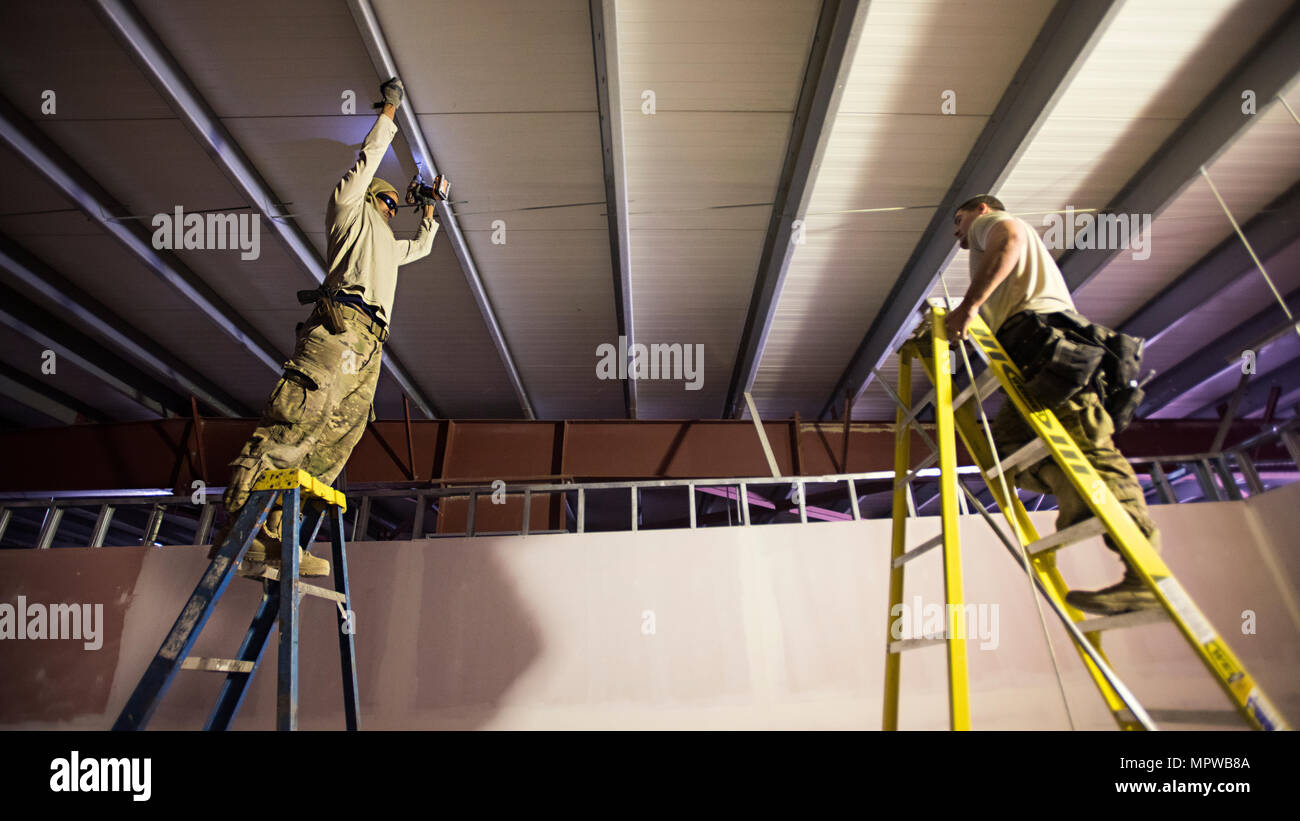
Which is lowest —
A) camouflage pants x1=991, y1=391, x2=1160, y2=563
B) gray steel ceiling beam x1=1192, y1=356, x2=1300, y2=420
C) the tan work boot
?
the tan work boot

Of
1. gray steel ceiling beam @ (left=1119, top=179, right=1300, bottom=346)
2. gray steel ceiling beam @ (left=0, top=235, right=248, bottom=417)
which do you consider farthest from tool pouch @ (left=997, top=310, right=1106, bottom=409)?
gray steel ceiling beam @ (left=0, top=235, right=248, bottom=417)

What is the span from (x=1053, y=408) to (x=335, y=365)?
10.5 feet

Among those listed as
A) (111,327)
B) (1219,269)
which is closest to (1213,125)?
(1219,269)

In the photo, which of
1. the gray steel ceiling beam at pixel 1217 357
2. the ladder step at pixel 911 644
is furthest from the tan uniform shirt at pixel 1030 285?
the gray steel ceiling beam at pixel 1217 357

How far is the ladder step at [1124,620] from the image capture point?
5.95 ft

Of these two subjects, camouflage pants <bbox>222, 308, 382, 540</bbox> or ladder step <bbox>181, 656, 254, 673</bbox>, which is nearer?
ladder step <bbox>181, 656, 254, 673</bbox>

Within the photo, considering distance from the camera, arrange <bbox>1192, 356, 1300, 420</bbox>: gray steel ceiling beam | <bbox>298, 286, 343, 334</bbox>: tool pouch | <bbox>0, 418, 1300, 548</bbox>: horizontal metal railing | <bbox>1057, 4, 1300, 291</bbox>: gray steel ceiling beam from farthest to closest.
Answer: <bbox>1192, 356, 1300, 420</bbox>: gray steel ceiling beam, <bbox>0, 418, 1300, 548</bbox>: horizontal metal railing, <bbox>1057, 4, 1300, 291</bbox>: gray steel ceiling beam, <bbox>298, 286, 343, 334</bbox>: tool pouch

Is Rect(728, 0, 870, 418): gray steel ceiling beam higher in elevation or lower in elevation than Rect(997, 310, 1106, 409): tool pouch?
higher

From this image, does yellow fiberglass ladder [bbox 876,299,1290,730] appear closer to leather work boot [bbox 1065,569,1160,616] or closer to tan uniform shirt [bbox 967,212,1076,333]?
leather work boot [bbox 1065,569,1160,616]

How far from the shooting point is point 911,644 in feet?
7.11

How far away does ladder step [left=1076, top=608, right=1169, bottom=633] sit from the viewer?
181 centimetres

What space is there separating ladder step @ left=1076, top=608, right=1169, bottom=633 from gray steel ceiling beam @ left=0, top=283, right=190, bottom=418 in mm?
9073

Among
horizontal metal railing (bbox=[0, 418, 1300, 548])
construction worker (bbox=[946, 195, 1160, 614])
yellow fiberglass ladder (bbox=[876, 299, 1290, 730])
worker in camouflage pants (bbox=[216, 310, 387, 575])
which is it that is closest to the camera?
yellow fiberglass ladder (bbox=[876, 299, 1290, 730])
